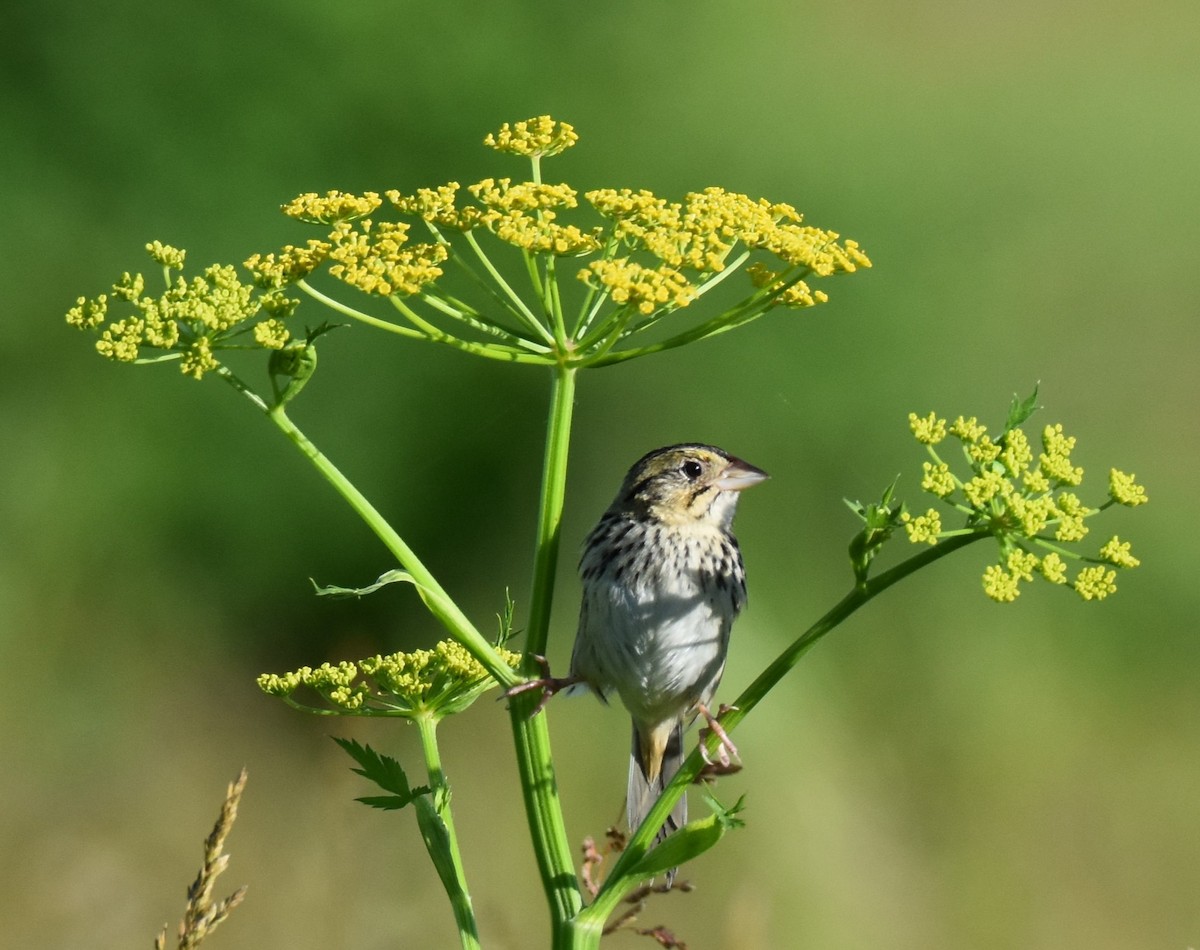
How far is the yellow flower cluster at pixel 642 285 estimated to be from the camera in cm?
255

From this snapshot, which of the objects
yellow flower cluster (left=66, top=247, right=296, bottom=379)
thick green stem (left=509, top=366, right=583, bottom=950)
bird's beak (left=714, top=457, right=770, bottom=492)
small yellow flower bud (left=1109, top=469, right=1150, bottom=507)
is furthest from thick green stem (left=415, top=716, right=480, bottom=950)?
bird's beak (left=714, top=457, right=770, bottom=492)

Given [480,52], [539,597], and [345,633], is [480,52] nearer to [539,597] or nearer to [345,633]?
[345,633]

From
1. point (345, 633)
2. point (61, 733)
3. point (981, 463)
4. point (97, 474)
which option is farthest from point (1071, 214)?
point (981, 463)

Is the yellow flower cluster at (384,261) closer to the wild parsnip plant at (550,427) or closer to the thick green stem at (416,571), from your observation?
the wild parsnip plant at (550,427)

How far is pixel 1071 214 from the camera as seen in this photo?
34.4 ft

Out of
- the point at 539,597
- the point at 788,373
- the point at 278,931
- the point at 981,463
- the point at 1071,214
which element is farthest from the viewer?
the point at 1071,214

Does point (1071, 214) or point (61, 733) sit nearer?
point (61, 733)

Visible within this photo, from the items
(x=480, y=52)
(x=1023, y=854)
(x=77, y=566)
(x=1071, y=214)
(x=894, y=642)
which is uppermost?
(x=480, y=52)

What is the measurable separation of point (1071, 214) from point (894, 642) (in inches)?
144

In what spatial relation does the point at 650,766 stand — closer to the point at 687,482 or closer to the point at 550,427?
the point at 687,482

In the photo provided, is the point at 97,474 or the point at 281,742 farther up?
the point at 97,474

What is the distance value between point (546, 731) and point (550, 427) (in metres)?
0.53

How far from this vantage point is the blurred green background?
806cm

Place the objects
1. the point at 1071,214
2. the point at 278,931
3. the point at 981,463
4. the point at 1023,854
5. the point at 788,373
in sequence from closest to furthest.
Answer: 1. the point at 981,463
2. the point at 278,931
3. the point at 1023,854
4. the point at 788,373
5. the point at 1071,214
